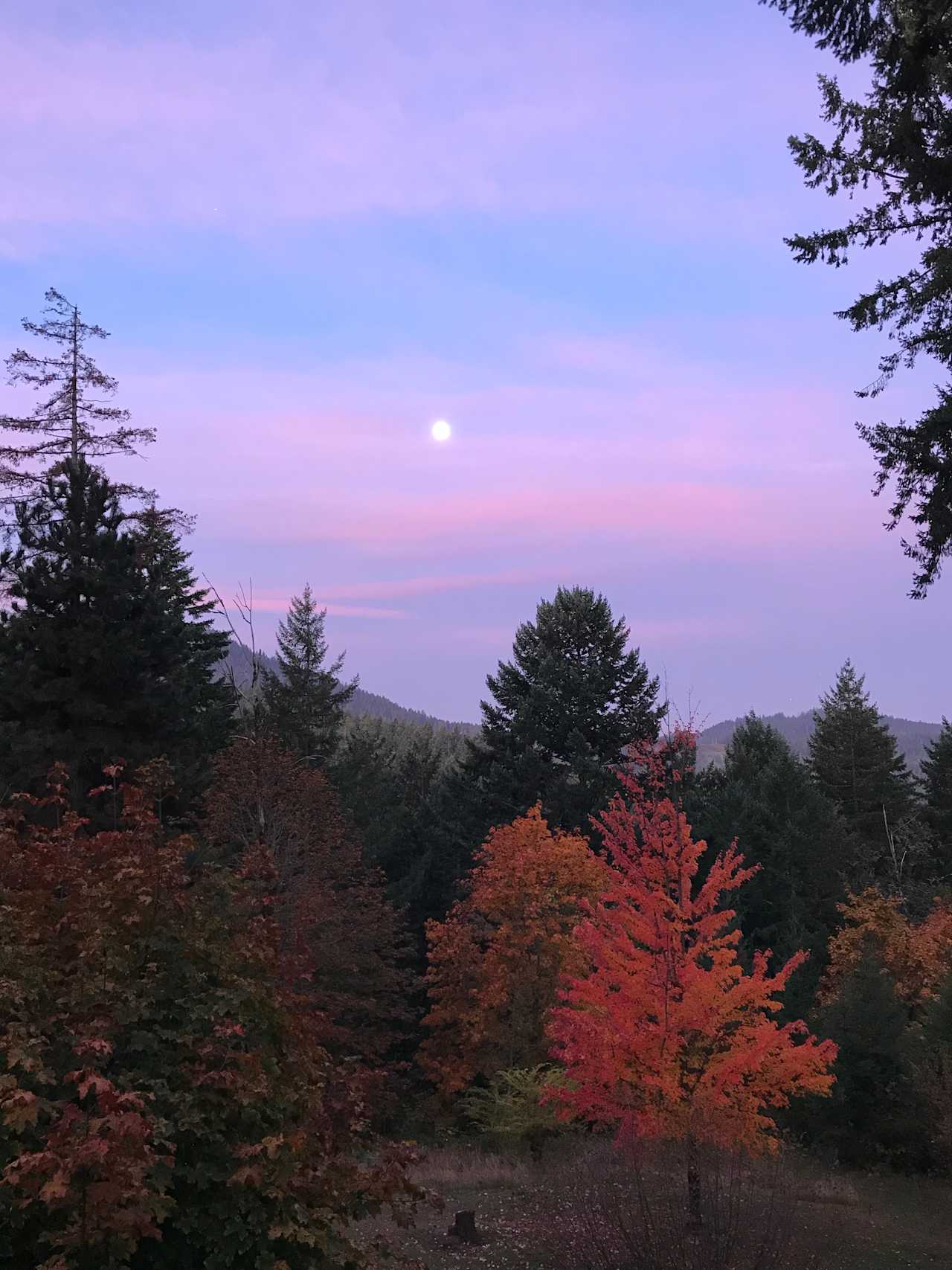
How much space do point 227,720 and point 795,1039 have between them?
23.6 metres

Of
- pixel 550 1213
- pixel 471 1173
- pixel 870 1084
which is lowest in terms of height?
pixel 471 1173

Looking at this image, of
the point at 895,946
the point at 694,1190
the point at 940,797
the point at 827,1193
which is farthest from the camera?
the point at 940,797

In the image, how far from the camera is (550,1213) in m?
15.4

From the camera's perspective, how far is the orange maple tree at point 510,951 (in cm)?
2720

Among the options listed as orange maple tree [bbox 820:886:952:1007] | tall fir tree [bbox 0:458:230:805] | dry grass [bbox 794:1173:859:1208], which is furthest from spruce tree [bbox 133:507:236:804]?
orange maple tree [bbox 820:886:952:1007]

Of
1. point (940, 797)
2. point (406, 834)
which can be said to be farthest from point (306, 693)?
point (940, 797)

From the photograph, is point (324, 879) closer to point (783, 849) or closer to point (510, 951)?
point (510, 951)

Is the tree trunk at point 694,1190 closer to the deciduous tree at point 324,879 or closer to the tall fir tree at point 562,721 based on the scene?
the deciduous tree at point 324,879

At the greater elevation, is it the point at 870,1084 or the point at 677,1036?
the point at 677,1036

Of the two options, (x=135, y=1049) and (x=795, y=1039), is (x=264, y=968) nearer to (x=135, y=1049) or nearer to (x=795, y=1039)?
(x=135, y=1049)

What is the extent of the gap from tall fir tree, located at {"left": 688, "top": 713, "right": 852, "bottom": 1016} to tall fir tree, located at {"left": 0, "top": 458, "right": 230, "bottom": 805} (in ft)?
76.6

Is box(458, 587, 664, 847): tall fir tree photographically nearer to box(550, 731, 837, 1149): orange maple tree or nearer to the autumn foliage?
box(550, 731, 837, 1149): orange maple tree

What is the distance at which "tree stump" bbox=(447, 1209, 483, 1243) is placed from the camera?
664 inches

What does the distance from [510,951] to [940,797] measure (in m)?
39.4
